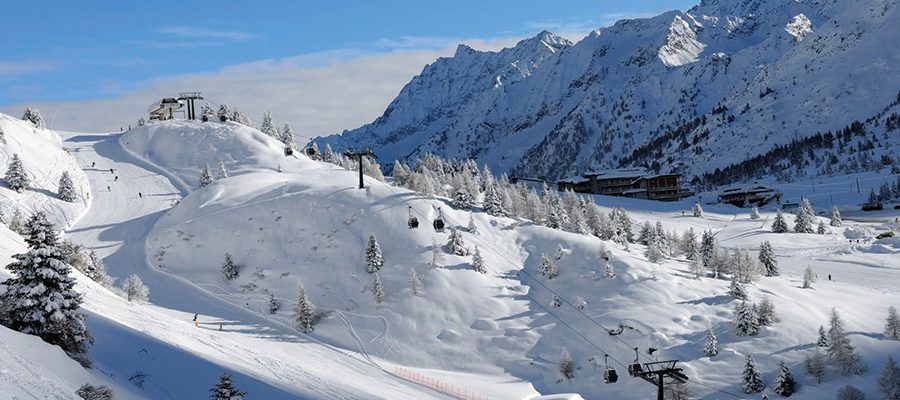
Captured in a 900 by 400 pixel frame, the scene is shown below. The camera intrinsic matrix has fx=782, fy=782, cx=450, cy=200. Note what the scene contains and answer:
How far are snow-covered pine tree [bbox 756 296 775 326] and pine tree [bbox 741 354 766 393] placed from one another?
7850 millimetres

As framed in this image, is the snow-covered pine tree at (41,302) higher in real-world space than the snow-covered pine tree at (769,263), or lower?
higher

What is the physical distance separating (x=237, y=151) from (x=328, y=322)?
185 ft

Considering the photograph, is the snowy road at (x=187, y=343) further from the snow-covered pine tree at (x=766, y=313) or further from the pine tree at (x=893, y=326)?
the pine tree at (x=893, y=326)

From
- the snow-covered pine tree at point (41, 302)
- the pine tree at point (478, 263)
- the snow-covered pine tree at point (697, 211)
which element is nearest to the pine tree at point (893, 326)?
the pine tree at point (478, 263)

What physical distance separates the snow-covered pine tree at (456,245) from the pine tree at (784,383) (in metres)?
29.2

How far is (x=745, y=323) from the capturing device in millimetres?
60906

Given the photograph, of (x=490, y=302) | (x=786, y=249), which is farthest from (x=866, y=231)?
(x=490, y=302)

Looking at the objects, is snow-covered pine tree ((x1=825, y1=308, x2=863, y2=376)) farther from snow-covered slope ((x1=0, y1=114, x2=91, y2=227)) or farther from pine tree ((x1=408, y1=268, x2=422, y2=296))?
snow-covered slope ((x1=0, y1=114, x2=91, y2=227))

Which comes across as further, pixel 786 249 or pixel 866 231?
pixel 866 231

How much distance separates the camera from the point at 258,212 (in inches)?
3135

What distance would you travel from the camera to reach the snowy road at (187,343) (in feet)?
104

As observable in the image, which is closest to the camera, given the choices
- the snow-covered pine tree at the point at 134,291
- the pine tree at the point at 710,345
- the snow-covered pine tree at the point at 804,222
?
the snow-covered pine tree at the point at 134,291

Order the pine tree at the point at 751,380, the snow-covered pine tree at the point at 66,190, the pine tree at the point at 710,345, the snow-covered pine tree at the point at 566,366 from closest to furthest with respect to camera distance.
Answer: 1. the pine tree at the point at 751,380
2. the snow-covered pine tree at the point at 566,366
3. the pine tree at the point at 710,345
4. the snow-covered pine tree at the point at 66,190

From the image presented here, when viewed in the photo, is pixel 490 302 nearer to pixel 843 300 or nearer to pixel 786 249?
pixel 843 300
